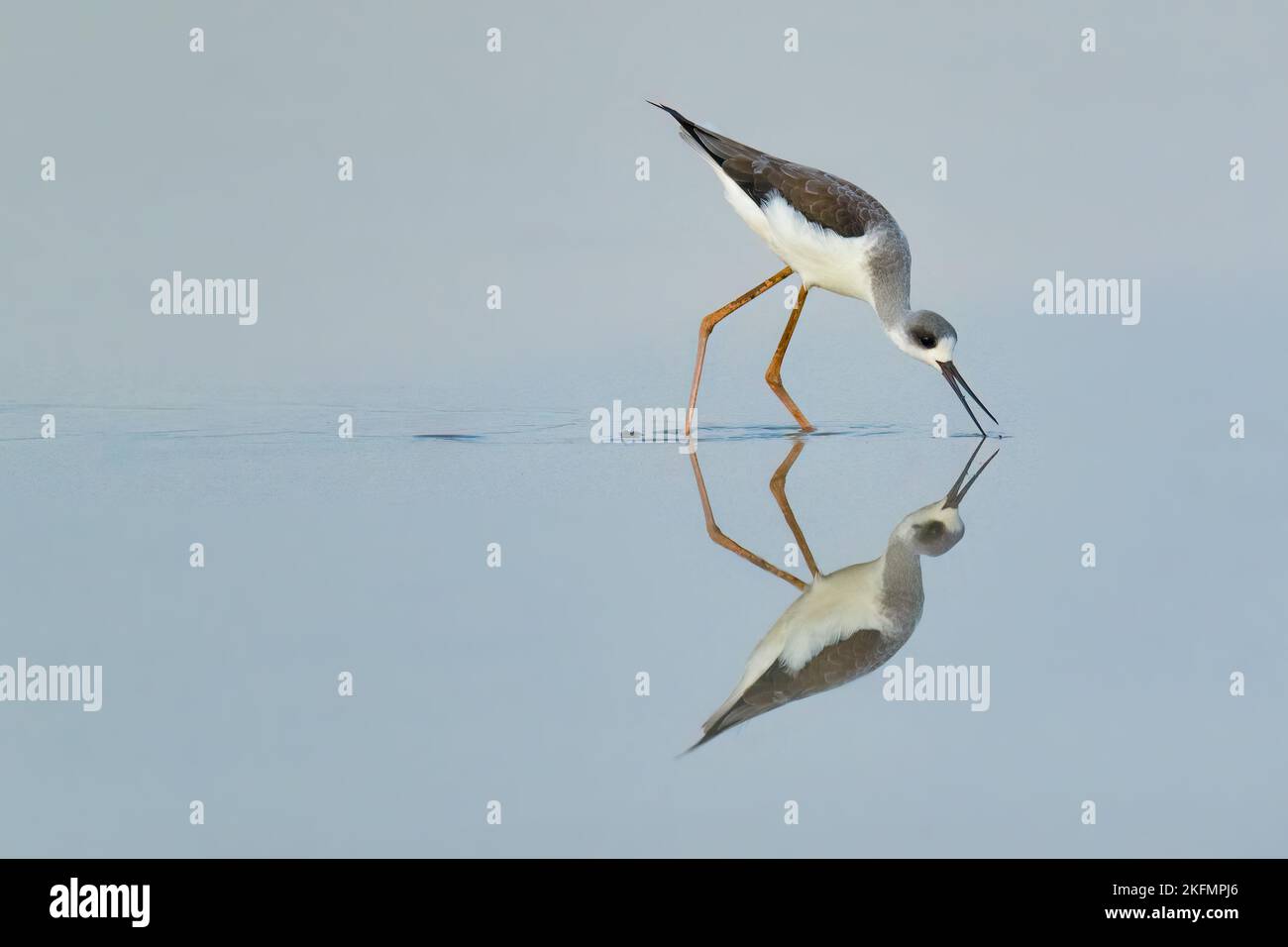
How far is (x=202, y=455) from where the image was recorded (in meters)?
8.84

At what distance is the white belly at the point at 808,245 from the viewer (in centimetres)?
928

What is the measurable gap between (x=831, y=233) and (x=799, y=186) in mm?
284

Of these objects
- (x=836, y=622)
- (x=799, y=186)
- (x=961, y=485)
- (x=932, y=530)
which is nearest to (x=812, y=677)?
(x=836, y=622)

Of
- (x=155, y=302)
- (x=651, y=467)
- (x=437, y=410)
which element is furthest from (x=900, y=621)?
(x=155, y=302)

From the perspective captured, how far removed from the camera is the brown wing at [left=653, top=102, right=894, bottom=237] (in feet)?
30.2

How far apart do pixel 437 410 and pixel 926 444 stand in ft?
8.52

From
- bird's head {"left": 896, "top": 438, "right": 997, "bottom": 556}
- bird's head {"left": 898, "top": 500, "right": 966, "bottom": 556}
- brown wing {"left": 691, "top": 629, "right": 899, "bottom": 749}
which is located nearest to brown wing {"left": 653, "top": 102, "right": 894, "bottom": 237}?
bird's head {"left": 896, "top": 438, "right": 997, "bottom": 556}

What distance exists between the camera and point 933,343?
937cm

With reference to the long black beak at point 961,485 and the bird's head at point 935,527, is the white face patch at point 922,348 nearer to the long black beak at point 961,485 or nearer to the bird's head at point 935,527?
the long black beak at point 961,485

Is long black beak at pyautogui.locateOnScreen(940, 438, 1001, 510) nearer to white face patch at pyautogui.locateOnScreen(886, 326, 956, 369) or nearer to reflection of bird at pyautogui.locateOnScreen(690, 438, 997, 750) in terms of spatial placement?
reflection of bird at pyautogui.locateOnScreen(690, 438, 997, 750)

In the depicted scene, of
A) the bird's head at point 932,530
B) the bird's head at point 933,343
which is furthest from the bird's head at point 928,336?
the bird's head at point 932,530

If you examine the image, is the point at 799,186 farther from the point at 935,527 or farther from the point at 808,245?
the point at 935,527

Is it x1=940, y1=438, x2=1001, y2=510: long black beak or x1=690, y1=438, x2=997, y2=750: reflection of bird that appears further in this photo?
x1=940, y1=438, x2=1001, y2=510: long black beak
